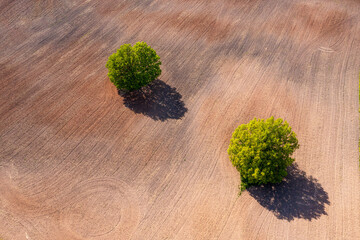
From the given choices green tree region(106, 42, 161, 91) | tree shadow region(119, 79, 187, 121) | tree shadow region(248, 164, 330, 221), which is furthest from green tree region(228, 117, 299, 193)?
green tree region(106, 42, 161, 91)

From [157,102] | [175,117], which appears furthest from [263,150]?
[157,102]

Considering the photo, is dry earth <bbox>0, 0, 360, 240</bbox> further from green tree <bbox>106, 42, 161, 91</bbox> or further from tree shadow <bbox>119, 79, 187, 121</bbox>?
green tree <bbox>106, 42, 161, 91</bbox>

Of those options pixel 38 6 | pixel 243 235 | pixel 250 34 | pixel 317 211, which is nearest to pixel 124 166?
pixel 243 235

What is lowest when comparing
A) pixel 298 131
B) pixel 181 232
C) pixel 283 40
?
pixel 181 232

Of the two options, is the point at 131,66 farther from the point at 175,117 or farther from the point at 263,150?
the point at 263,150

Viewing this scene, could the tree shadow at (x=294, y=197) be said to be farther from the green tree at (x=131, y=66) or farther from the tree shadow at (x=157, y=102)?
the green tree at (x=131, y=66)

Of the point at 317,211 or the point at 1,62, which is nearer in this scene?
the point at 317,211

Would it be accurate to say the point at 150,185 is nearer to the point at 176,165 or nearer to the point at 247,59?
the point at 176,165

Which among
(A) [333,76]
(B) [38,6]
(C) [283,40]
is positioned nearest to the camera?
(A) [333,76]
